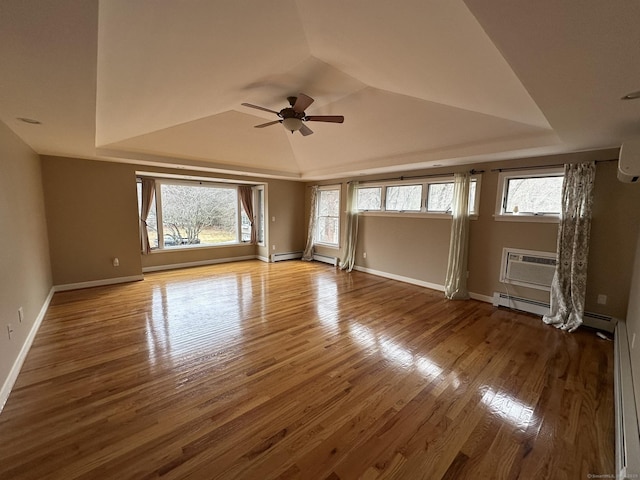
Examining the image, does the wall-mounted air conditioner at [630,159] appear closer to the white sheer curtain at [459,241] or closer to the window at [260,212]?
the white sheer curtain at [459,241]

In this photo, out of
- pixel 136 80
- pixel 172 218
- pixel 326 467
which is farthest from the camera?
pixel 172 218

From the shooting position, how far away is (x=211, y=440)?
160 cm

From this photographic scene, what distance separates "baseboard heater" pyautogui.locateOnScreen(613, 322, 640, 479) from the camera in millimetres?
1306

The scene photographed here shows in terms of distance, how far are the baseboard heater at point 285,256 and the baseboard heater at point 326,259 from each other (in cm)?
56

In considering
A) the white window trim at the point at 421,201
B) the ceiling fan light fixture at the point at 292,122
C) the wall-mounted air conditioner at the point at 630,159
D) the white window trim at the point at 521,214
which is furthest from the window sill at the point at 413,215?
the ceiling fan light fixture at the point at 292,122

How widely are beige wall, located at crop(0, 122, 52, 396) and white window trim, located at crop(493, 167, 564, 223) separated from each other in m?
5.58

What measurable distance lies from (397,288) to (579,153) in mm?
3088

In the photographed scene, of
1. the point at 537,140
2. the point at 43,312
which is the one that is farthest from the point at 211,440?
the point at 537,140

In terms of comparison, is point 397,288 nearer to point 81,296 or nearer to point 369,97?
point 369,97

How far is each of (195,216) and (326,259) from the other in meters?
3.43

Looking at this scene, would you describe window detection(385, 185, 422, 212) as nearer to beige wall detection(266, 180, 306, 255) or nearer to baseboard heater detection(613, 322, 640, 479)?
beige wall detection(266, 180, 306, 255)

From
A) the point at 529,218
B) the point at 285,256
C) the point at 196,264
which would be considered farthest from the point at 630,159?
the point at 196,264

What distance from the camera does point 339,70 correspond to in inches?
109

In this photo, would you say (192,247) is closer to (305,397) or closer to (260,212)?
(260,212)
